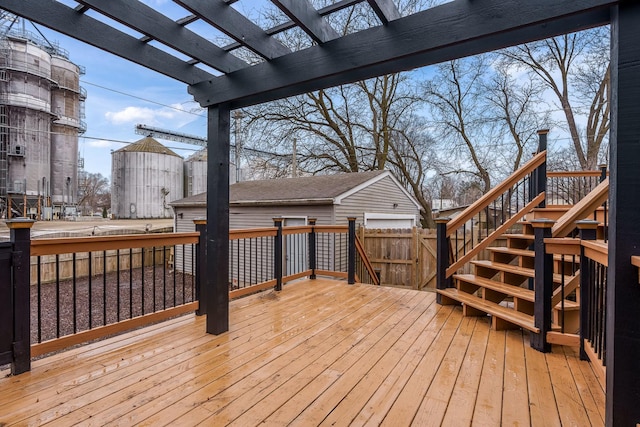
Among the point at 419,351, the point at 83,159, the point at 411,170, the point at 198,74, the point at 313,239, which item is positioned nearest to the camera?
the point at 419,351

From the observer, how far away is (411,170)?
13844mm

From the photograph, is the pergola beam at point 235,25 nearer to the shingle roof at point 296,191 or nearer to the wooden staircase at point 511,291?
the wooden staircase at point 511,291

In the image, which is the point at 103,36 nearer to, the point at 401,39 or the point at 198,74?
the point at 198,74

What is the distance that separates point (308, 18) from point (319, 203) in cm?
609

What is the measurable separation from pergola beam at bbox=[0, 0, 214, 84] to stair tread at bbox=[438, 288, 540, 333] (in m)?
3.57

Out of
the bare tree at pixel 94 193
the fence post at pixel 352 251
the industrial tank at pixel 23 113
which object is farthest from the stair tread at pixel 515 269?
A: the bare tree at pixel 94 193

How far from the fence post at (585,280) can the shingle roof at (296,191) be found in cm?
567

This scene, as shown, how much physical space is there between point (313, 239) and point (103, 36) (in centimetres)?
375

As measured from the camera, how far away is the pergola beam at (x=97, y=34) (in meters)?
1.89

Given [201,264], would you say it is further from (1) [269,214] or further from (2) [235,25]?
(1) [269,214]

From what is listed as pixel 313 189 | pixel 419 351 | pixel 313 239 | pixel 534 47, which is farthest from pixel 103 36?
pixel 534 47

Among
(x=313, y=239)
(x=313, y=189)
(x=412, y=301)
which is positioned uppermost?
(x=313, y=189)

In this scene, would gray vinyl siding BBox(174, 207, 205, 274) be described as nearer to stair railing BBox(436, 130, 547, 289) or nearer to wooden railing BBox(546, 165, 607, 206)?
stair railing BBox(436, 130, 547, 289)

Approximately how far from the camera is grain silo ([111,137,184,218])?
24.3m
